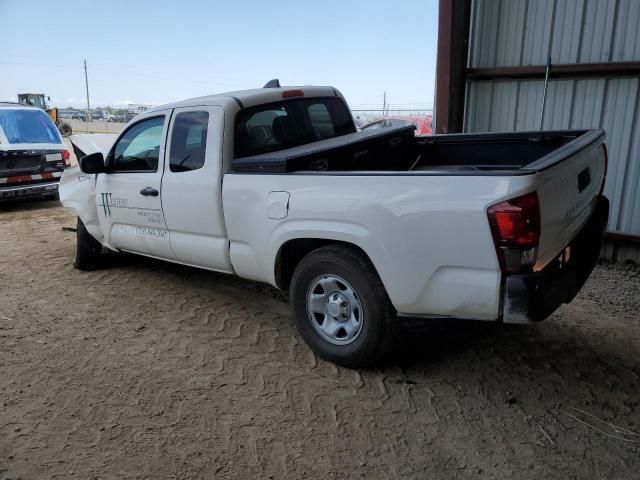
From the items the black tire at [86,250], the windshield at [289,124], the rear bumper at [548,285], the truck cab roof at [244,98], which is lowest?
the black tire at [86,250]

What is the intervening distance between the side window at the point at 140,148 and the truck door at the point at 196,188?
0.30 metres

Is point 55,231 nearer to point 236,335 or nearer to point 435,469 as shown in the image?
point 236,335

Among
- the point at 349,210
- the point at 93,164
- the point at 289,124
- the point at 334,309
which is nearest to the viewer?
the point at 349,210

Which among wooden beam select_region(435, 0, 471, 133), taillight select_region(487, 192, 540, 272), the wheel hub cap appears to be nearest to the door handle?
the wheel hub cap

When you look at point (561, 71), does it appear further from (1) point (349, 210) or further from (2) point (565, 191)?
(1) point (349, 210)

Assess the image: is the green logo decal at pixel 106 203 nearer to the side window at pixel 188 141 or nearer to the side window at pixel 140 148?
the side window at pixel 140 148

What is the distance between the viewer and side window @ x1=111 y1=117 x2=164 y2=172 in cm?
465

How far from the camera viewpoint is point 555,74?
600cm

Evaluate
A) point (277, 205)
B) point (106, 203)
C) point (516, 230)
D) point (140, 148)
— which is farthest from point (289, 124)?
point (516, 230)

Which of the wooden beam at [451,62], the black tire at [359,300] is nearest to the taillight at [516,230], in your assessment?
the black tire at [359,300]

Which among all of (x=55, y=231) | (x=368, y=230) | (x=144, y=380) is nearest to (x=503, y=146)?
(x=368, y=230)

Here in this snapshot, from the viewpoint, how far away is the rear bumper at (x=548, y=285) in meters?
2.65

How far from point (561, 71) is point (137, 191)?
4885mm

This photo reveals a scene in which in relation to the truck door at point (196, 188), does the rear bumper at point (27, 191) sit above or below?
below
